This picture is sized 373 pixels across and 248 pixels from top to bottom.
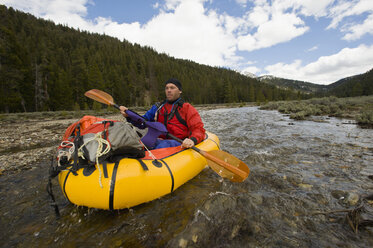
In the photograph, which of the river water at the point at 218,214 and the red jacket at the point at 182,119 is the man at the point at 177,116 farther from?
the river water at the point at 218,214

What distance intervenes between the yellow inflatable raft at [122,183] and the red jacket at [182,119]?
1348mm

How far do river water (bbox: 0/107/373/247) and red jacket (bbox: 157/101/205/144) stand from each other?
118 cm

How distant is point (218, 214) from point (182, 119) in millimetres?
2441

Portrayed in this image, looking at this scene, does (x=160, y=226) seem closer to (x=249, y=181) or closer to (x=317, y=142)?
(x=249, y=181)

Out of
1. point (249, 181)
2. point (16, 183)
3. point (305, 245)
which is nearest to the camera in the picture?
point (305, 245)

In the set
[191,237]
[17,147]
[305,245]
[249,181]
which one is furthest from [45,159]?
[305,245]

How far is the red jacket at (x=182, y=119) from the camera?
4.18m

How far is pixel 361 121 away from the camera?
355 inches

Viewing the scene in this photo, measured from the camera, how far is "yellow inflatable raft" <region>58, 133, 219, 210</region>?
2354mm

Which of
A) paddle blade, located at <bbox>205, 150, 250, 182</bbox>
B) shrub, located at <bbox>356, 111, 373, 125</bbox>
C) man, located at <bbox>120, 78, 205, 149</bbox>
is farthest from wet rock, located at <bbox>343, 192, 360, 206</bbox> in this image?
shrub, located at <bbox>356, 111, 373, 125</bbox>

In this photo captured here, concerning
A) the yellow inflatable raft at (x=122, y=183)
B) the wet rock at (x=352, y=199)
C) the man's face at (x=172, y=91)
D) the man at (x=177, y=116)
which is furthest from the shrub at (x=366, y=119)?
the yellow inflatable raft at (x=122, y=183)

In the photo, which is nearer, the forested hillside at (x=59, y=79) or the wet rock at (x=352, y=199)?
the wet rock at (x=352, y=199)

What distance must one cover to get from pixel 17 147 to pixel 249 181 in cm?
935

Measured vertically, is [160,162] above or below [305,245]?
above
